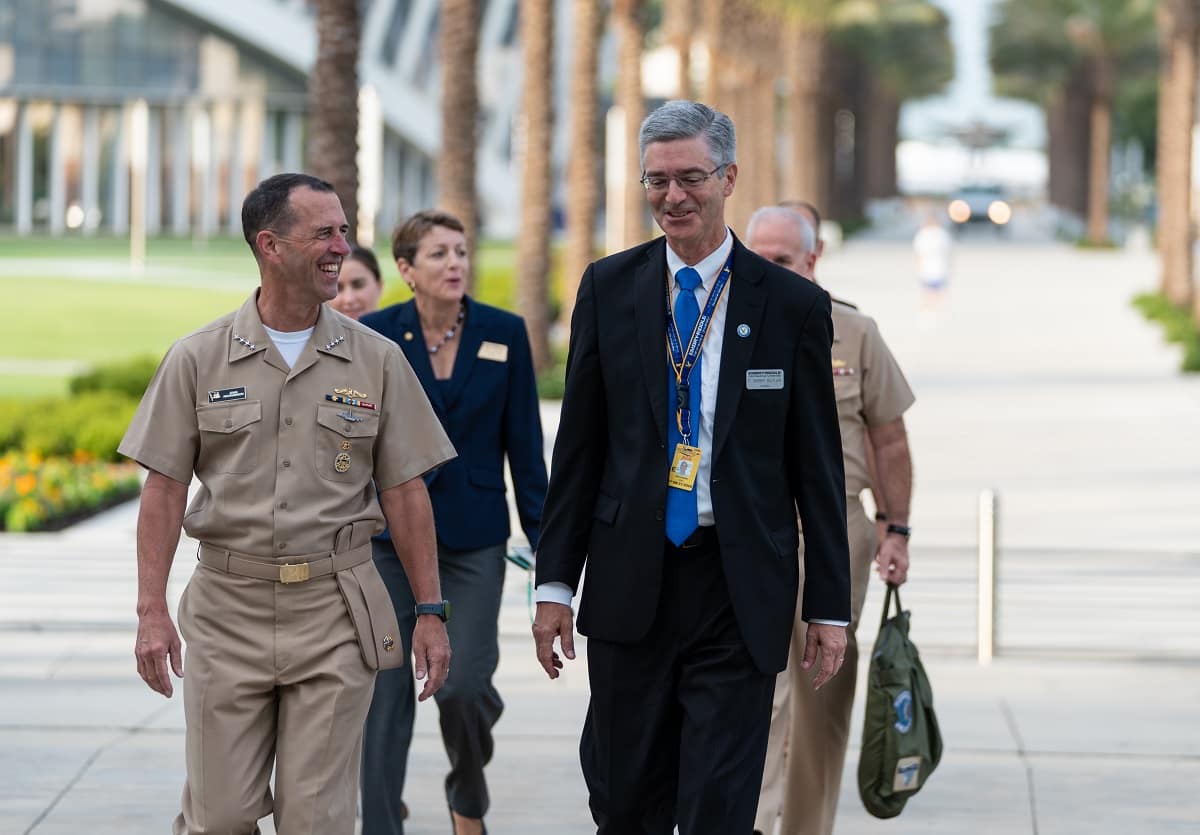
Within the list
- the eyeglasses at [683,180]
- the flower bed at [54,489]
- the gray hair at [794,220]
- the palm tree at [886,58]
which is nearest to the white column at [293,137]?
the palm tree at [886,58]

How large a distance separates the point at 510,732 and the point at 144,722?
4.56 ft

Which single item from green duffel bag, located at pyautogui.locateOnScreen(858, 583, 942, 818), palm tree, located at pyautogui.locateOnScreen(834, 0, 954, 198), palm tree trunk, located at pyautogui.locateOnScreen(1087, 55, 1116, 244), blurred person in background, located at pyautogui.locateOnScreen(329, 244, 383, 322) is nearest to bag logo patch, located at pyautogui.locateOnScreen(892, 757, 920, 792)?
green duffel bag, located at pyautogui.locateOnScreen(858, 583, 942, 818)

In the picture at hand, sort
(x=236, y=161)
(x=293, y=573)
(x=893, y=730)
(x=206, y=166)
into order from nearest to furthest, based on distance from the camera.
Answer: (x=293, y=573)
(x=893, y=730)
(x=206, y=166)
(x=236, y=161)

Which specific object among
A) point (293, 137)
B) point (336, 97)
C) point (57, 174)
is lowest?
point (336, 97)

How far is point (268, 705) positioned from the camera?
4.39 metres

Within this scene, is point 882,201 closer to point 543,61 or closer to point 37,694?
point 543,61

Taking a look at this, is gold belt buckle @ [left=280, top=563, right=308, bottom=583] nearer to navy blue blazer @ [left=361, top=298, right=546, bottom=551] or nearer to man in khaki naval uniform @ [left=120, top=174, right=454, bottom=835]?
man in khaki naval uniform @ [left=120, top=174, right=454, bottom=835]

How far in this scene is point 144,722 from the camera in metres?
7.60

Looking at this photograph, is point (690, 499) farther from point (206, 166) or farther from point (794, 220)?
point (206, 166)

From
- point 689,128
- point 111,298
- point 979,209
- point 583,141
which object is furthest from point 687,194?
point 979,209

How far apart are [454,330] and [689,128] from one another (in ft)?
6.61

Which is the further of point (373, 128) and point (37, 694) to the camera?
point (373, 128)

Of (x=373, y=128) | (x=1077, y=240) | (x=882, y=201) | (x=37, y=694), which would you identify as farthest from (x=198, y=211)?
(x=37, y=694)

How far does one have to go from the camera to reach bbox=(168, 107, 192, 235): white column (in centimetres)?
6981
